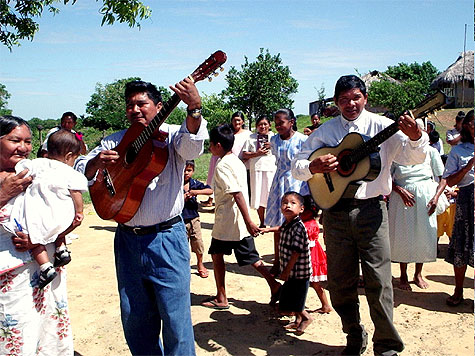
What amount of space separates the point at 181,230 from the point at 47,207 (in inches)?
34.3

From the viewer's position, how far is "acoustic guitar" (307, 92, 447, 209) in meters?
3.14

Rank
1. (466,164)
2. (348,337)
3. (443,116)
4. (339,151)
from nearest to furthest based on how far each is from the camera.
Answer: (339,151) → (348,337) → (466,164) → (443,116)

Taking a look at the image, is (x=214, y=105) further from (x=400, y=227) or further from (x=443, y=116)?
(x=400, y=227)

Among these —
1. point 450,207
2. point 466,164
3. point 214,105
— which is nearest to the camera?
point 466,164

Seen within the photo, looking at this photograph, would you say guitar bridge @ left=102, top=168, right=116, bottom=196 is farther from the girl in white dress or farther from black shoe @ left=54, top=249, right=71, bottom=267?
the girl in white dress

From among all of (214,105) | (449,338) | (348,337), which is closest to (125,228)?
(348,337)

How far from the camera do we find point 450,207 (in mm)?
6191

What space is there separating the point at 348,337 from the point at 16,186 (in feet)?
9.15

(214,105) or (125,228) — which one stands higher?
(214,105)

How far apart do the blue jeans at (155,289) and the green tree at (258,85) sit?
53.1 ft

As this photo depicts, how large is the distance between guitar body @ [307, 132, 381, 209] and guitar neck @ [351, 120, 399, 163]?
0.11 ft

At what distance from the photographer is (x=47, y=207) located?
9.54ft

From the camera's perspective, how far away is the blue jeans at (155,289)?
283 cm

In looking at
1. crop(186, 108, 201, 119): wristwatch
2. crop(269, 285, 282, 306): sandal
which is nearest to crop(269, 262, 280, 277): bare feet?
crop(269, 285, 282, 306): sandal
